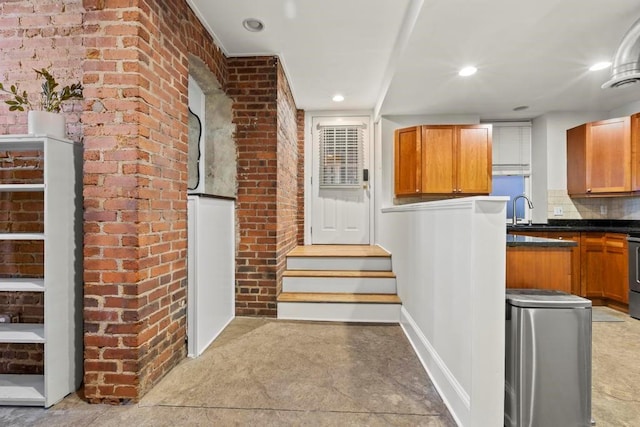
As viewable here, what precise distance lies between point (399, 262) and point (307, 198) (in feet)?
6.84

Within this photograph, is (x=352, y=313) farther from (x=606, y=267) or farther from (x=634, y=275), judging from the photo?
(x=606, y=267)

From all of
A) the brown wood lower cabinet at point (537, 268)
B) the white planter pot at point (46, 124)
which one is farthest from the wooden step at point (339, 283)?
the white planter pot at point (46, 124)

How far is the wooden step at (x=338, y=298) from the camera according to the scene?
9.98ft

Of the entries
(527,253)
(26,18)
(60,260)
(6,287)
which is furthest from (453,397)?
(26,18)

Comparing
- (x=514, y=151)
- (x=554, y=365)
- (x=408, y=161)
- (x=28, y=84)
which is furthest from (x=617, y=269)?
(x=28, y=84)

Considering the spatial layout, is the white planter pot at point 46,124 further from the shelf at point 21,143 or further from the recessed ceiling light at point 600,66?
the recessed ceiling light at point 600,66

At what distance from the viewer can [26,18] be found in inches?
76.1

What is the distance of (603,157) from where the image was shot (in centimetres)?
377

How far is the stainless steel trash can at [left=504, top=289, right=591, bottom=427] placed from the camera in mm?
1480

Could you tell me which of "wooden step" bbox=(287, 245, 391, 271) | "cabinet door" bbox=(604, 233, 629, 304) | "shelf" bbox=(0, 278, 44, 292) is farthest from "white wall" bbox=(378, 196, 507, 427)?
"cabinet door" bbox=(604, 233, 629, 304)

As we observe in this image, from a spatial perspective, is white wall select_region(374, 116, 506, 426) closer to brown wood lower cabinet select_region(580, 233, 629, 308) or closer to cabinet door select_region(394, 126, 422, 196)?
cabinet door select_region(394, 126, 422, 196)

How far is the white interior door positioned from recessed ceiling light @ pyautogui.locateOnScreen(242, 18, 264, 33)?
7.37 feet

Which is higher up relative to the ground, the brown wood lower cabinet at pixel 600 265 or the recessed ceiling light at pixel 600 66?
the recessed ceiling light at pixel 600 66

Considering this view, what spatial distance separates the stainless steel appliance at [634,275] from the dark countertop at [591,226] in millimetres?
95
